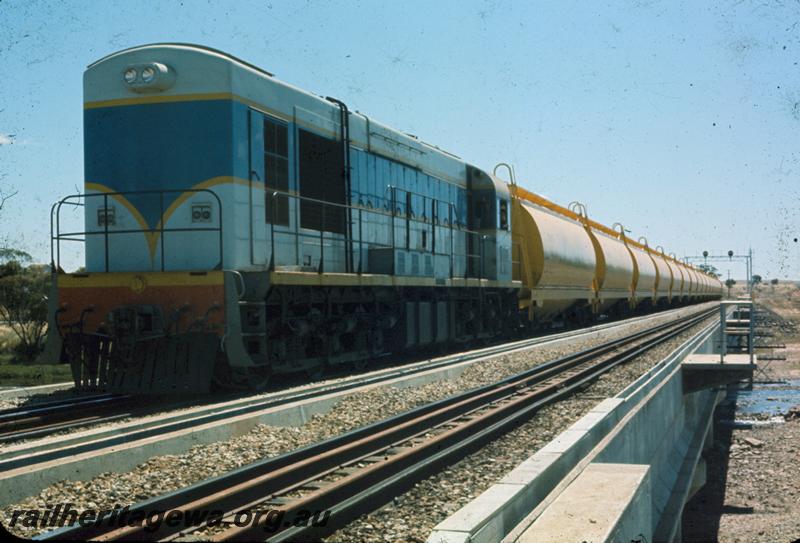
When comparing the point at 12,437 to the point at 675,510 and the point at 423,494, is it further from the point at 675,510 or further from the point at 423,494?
the point at 675,510

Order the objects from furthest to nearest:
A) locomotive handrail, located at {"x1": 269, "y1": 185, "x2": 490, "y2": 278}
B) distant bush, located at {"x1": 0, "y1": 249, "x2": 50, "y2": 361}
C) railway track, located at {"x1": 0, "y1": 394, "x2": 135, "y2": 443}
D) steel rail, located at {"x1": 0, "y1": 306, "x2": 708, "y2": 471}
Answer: distant bush, located at {"x1": 0, "y1": 249, "x2": 50, "y2": 361} → locomotive handrail, located at {"x1": 269, "y1": 185, "x2": 490, "y2": 278} → railway track, located at {"x1": 0, "y1": 394, "x2": 135, "y2": 443} → steel rail, located at {"x1": 0, "y1": 306, "x2": 708, "y2": 471}

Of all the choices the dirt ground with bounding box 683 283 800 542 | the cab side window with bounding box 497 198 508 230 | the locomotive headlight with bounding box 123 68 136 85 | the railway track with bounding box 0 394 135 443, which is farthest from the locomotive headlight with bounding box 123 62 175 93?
the dirt ground with bounding box 683 283 800 542

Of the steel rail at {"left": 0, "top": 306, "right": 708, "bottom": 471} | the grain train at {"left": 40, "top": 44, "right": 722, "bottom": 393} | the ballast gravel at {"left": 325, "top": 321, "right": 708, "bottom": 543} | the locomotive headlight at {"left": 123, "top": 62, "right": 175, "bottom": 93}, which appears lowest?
the ballast gravel at {"left": 325, "top": 321, "right": 708, "bottom": 543}

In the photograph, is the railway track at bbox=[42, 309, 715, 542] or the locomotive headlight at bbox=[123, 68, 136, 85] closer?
the railway track at bbox=[42, 309, 715, 542]

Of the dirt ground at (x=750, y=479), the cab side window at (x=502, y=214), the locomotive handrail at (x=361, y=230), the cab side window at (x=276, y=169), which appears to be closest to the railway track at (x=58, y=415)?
the locomotive handrail at (x=361, y=230)

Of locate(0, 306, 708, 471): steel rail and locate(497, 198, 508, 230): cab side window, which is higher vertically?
locate(497, 198, 508, 230): cab side window

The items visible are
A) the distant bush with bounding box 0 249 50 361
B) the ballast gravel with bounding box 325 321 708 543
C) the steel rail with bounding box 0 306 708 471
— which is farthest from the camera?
the distant bush with bounding box 0 249 50 361

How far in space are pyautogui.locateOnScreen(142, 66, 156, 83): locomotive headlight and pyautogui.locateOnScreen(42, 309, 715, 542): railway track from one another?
547 centimetres

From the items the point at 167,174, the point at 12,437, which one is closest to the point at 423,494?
the point at 12,437

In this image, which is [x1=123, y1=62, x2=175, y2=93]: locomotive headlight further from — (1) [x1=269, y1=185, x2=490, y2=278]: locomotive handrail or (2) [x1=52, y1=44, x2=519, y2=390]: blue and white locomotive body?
(1) [x1=269, y1=185, x2=490, y2=278]: locomotive handrail

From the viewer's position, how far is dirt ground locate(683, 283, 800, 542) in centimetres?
1875

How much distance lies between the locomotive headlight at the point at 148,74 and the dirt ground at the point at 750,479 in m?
14.2

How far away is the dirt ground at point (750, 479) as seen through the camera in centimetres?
1875

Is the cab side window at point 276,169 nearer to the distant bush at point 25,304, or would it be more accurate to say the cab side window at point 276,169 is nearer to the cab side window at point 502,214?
the cab side window at point 502,214
